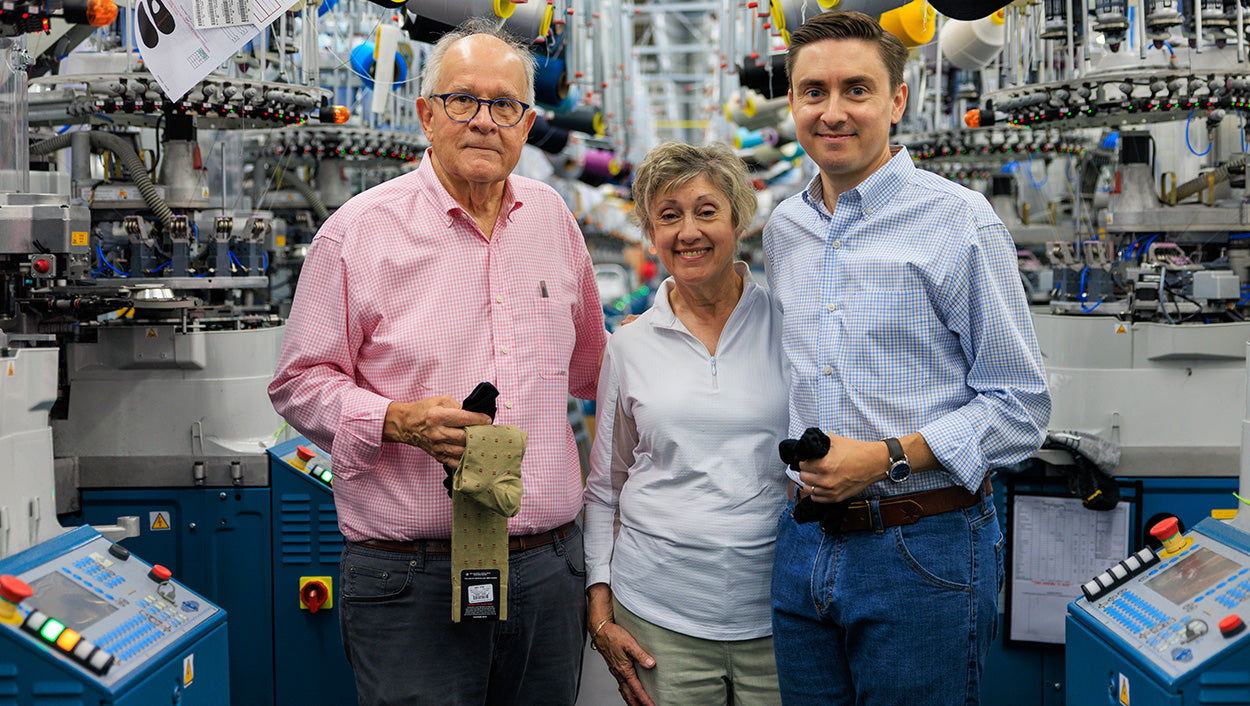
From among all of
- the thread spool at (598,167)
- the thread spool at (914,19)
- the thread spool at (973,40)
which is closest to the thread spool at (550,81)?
the thread spool at (973,40)

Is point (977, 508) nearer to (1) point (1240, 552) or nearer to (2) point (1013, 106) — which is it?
(1) point (1240, 552)

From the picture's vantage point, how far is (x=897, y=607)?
74.5 inches

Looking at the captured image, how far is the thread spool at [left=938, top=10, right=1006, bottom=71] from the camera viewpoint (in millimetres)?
4844

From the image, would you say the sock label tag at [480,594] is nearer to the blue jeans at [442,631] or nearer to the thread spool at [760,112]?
the blue jeans at [442,631]

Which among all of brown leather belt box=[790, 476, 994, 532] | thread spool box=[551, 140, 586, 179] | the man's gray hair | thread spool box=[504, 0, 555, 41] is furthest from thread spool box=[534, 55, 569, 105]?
thread spool box=[551, 140, 586, 179]

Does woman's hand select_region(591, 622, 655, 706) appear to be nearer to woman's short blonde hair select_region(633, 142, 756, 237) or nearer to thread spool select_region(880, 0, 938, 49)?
woman's short blonde hair select_region(633, 142, 756, 237)

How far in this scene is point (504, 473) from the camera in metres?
1.98

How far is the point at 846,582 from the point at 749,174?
2.87ft

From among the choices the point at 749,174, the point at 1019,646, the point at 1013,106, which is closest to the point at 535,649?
the point at 749,174

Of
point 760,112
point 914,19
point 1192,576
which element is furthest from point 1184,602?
point 760,112

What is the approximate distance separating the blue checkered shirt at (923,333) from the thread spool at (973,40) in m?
3.21

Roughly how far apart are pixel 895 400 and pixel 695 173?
0.61m

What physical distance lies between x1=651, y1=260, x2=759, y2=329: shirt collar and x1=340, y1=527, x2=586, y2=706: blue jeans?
0.52m

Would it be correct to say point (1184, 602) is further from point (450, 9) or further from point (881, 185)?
point (450, 9)
